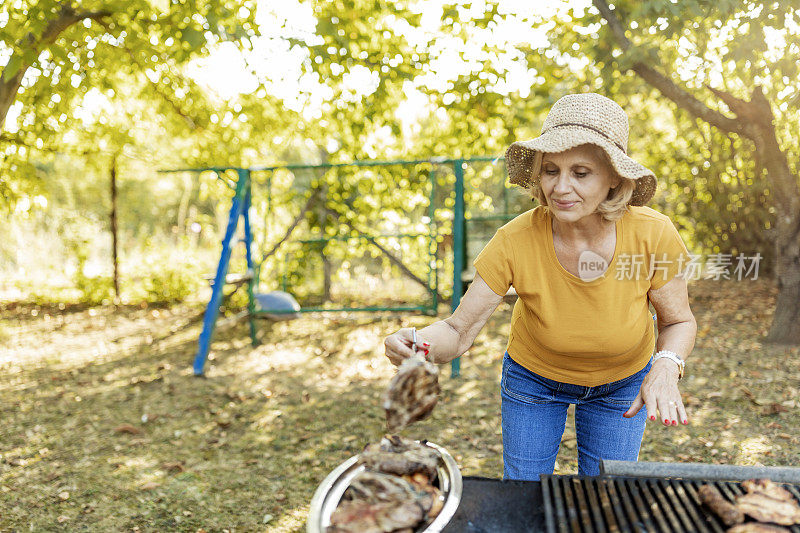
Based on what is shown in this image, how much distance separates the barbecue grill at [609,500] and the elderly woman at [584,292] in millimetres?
179

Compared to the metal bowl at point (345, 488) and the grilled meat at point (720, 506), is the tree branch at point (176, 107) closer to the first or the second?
the metal bowl at point (345, 488)

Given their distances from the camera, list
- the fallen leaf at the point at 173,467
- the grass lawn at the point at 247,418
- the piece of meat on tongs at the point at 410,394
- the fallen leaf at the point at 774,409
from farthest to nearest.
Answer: the fallen leaf at the point at 774,409 < the fallen leaf at the point at 173,467 < the grass lawn at the point at 247,418 < the piece of meat on tongs at the point at 410,394

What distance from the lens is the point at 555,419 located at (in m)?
2.18

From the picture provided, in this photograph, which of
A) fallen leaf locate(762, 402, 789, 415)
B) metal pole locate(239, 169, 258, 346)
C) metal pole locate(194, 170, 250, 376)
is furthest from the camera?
metal pole locate(239, 169, 258, 346)

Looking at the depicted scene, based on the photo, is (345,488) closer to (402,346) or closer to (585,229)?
(402,346)

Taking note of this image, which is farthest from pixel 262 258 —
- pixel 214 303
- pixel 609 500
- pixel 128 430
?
pixel 609 500

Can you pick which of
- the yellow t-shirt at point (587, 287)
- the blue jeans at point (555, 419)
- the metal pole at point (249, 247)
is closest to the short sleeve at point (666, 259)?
the yellow t-shirt at point (587, 287)

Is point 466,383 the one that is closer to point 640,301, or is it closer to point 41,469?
point 41,469

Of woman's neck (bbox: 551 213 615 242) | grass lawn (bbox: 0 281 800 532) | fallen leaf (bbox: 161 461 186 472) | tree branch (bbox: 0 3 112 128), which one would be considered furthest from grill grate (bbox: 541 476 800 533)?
tree branch (bbox: 0 3 112 128)

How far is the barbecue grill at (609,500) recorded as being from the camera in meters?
1.39

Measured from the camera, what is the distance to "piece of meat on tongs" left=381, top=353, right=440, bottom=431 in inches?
58.6

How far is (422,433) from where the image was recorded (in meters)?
4.59

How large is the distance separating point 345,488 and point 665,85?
5.16 metres

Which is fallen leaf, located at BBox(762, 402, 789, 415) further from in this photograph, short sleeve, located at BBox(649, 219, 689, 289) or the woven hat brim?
the woven hat brim
